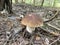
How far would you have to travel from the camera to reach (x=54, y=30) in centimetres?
405

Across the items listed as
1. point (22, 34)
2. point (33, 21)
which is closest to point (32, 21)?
point (33, 21)

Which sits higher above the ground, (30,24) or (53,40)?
(30,24)

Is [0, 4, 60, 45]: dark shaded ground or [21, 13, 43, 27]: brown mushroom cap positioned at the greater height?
[21, 13, 43, 27]: brown mushroom cap

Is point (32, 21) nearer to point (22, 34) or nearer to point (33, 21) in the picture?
point (33, 21)

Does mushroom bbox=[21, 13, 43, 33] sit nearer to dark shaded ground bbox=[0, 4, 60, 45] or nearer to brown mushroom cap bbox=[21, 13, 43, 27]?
brown mushroom cap bbox=[21, 13, 43, 27]

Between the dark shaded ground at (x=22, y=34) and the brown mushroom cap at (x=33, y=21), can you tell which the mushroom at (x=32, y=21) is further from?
the dark shaded ground at (x=22, y=34)

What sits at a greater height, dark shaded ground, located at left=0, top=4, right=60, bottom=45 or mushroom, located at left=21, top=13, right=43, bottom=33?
mushroom, located at left=21, top=13, right=43, bottom=33

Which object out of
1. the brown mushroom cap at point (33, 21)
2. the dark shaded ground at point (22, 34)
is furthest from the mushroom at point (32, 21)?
the dark shaded ground at point (22, 34)

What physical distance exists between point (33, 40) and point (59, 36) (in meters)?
0.67

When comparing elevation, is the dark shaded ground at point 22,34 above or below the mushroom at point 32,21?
below

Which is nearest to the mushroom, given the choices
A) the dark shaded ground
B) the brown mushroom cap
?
the brown mushroom cap

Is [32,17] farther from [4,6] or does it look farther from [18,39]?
[4,6]

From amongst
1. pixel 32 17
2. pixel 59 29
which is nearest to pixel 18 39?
pixel 32 17

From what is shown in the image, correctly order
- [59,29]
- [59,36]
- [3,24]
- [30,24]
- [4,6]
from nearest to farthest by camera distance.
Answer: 1. [30,24]
2. [59,36]
3. [59,29]
4. [3,24]
5. [4,6]
